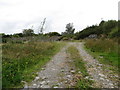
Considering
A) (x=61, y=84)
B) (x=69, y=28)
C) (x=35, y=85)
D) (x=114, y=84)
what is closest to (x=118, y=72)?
(x=114, y=84)

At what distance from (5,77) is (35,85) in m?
1.02

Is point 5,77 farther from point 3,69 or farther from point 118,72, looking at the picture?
point 118,72

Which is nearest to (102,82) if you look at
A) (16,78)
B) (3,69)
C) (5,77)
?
(16,78)

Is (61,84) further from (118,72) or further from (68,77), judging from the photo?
(118,72)

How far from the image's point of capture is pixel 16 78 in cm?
425

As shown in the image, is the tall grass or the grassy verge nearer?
the grassy verge

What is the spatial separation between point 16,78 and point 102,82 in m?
2.51

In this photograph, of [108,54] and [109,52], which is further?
[109,52]

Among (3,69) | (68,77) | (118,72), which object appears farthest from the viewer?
→ (118,72)

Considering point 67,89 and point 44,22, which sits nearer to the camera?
point 67,89

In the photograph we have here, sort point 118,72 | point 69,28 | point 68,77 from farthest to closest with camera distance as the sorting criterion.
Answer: point 69,28, point 118,72, point 68,77

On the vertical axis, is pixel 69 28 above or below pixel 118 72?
above

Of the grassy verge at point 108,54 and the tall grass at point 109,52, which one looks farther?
the tall grass at point 109,52

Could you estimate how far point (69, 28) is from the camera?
49.1m
